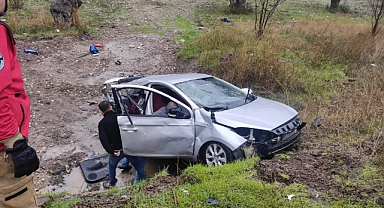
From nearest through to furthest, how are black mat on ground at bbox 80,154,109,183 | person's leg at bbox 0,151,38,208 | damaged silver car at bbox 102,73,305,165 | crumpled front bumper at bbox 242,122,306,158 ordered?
person's leg at bbox 0,151,38,208 < crumpled front bumper at bbox 242,122,306,158 < damaged silver car at bbox 102,73,305,165 < black mat on ground at bbox 80,154,109,183

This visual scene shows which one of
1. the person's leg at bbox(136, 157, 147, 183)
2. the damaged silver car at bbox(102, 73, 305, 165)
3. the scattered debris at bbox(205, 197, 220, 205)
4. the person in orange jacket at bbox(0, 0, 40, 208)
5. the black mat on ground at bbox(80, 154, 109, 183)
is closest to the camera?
the person in orange jacket at bbox(0, 0, 40, 208)

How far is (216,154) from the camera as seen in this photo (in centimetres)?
472

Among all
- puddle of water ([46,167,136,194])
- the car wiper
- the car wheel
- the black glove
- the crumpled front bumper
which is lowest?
puddle of water ([46,167,136,194])

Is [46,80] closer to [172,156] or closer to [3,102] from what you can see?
[172,156]

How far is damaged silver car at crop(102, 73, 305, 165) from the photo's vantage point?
15.1ft

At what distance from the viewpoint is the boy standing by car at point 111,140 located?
485cm

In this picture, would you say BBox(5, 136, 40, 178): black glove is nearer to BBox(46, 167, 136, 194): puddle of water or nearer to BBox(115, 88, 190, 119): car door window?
BBox(115, 88, 190, 119): car door window

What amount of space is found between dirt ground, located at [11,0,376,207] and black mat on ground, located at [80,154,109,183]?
0.64ft

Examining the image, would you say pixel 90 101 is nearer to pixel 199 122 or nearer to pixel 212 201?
pixel 199 122

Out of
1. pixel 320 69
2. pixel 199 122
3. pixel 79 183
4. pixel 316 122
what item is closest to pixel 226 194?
pixel 199 122

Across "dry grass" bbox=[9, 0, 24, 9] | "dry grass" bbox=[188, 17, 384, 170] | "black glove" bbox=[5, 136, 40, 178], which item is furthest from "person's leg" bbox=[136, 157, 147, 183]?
"dry grass" bbox=[9, 0, 24, 9]

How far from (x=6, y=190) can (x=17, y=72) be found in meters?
0.78

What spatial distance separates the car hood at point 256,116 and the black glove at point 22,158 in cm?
284

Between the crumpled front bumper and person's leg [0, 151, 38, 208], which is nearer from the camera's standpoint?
person's leg [0, 151, 38, 208]
